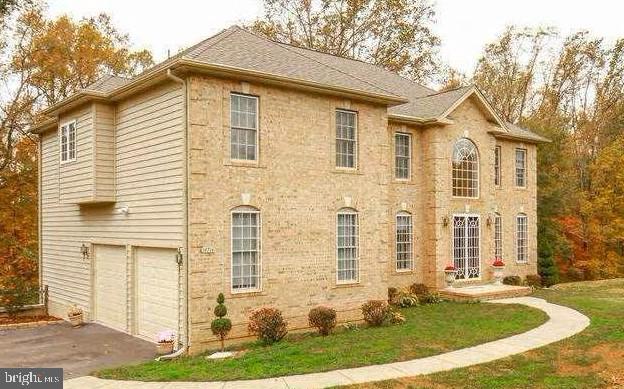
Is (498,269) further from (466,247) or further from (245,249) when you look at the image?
(245,249)

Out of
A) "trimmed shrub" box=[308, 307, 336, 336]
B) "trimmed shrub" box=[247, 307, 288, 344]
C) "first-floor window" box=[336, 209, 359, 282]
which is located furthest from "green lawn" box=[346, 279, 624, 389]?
"first-floor window" box=[336, 209, 359, 282]

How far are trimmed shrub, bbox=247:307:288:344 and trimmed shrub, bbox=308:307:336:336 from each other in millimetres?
1028

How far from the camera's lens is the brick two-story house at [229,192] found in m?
13.3

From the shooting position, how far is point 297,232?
49.4 feet

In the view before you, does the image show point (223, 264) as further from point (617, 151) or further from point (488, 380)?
point (617, 151)

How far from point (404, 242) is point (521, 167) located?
869cm

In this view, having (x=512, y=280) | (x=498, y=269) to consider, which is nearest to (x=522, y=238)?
(x=512, y=280)

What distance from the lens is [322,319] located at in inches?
550

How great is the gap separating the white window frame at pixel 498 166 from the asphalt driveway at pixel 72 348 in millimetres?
16848

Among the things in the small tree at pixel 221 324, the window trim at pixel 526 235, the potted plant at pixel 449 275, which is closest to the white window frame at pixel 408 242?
the potted plant at pixel 449 275

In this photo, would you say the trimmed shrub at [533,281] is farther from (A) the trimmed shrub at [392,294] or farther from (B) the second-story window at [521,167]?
(A) the trimmed shrub at [392,294]

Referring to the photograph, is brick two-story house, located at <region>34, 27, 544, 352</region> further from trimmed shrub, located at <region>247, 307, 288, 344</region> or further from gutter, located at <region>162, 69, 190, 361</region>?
trimmed shrub, located at <region>247, 307, 288, 344</region>

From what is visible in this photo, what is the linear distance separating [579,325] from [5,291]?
61.0 feet

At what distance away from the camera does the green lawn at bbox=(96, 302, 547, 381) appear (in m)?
10.4
